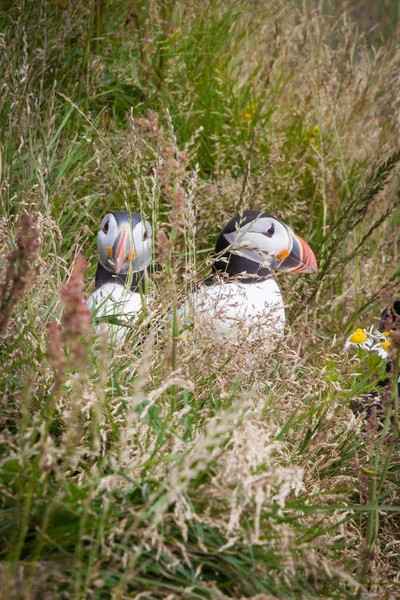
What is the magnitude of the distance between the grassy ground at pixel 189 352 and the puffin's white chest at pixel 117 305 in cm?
7

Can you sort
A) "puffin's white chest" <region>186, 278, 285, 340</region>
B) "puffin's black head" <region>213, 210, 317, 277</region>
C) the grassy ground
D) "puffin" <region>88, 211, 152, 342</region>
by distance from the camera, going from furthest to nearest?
"puffin's black head" <region>213, 210, 317, 277</region> → "puffin" <region>88, 211, 152, 342</region> → "puffin's white chest" <region>186, 278, 285, 340</region> → the grassy ground

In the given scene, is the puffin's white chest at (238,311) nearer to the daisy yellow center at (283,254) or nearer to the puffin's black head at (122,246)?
the daisy yellow center at (283,254)

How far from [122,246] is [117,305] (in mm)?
266

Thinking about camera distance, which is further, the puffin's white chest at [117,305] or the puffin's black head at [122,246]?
the puffin's black head at [122,246]

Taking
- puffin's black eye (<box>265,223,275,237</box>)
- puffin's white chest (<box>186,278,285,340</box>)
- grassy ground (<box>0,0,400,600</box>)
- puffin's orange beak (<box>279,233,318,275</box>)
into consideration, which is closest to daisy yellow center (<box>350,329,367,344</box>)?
grassy ground (<box>0,0,400,600</box>)

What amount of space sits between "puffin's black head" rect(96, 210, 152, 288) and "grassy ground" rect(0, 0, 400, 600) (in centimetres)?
8

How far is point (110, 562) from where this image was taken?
62.0 inches

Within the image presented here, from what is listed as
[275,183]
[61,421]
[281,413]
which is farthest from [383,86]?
[61,421]

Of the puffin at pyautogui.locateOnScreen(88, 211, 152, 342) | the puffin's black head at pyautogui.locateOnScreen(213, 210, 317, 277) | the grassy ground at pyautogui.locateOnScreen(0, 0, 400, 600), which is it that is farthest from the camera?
the puffin's black head at pyautogui.locateOnScreen(213, 210, 317, 277)

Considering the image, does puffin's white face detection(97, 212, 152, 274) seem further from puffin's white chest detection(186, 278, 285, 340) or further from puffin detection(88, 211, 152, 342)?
puffin's white chest detection(186, 278, 285, 340)

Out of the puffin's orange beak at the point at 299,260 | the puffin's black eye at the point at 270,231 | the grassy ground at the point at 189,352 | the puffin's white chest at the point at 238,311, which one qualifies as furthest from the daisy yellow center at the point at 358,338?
the puffin's black eye at the point at 270,231

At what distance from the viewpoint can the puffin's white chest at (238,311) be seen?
232 cm

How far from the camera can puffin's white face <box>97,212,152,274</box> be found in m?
2.65

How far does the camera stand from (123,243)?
104 inches
